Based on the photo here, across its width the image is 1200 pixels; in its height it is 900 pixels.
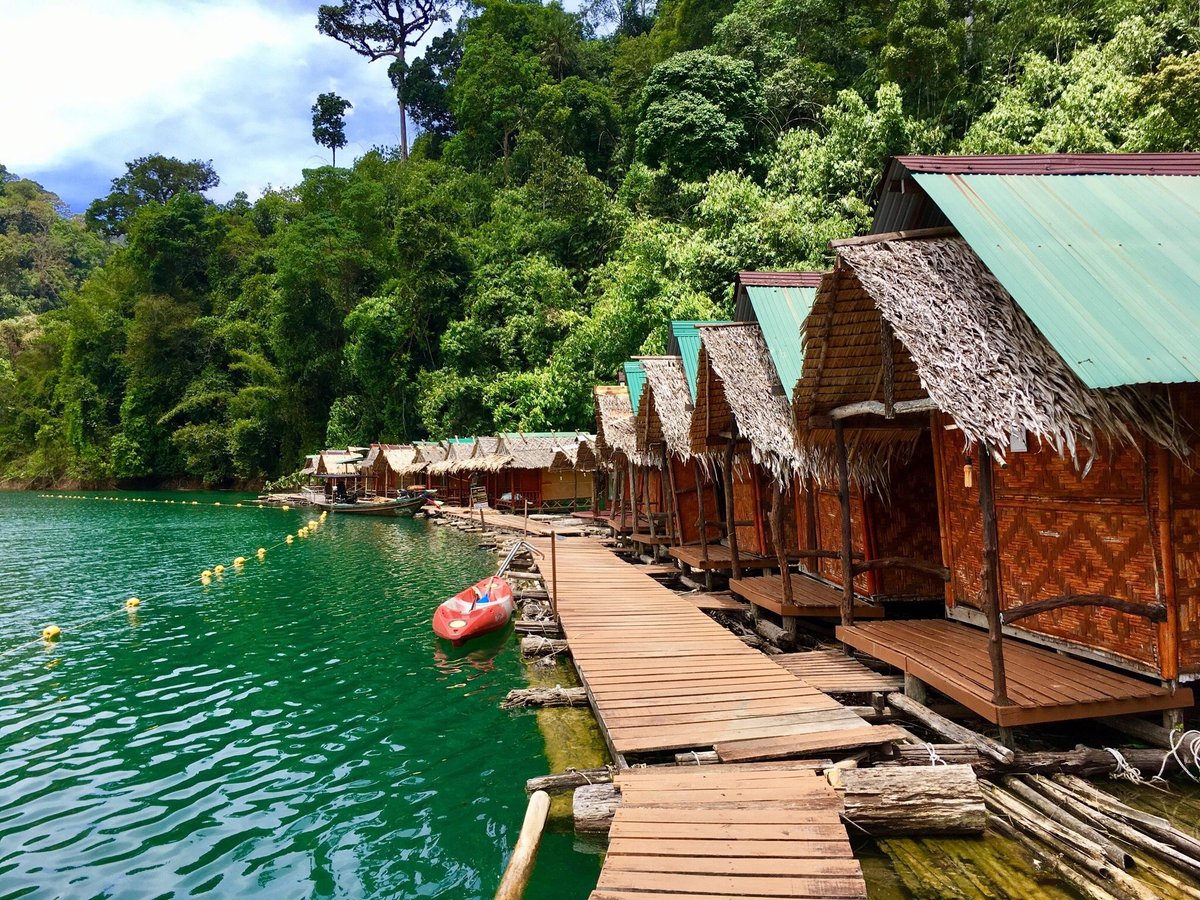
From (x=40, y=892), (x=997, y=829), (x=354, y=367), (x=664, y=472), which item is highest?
(x=354, y=367)

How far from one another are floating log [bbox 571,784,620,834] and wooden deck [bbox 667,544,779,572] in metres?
7.08

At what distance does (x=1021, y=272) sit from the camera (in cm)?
579

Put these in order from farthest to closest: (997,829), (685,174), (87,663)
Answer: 1. (685,174)
2. (87,663)
3. (997,829)

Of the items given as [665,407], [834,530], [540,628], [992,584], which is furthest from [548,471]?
[992,584]

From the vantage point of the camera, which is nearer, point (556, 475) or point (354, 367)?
point (556, 475)

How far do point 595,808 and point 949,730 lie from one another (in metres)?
3.17

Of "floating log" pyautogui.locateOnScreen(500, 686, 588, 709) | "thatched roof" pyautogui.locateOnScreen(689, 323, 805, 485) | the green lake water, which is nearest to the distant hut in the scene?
the green lake water

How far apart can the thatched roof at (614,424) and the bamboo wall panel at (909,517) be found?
8.09m

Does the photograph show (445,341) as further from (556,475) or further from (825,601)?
(825,601)

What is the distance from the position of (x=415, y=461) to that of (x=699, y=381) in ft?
105

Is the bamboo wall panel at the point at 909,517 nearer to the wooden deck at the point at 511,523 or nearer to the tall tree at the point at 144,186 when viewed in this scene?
the wooden deck at the point at 511,523

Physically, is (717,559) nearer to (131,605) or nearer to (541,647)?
(541,647)

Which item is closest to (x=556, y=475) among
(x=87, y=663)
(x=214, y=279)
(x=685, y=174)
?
(x=685, y=174)

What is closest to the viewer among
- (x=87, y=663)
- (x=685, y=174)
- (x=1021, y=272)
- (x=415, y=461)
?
(x=1021, y=272)
